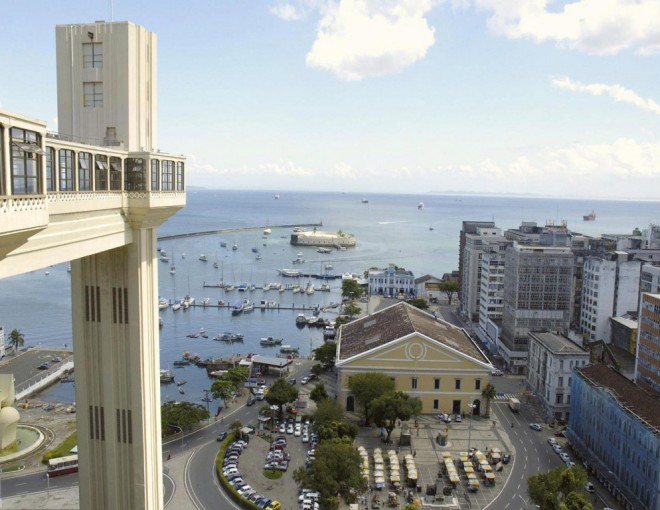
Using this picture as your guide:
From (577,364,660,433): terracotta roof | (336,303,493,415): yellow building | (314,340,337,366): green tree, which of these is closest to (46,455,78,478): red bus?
(336,303,493,415): yellow building

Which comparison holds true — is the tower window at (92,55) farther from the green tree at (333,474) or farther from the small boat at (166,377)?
the small boat at (166,377)

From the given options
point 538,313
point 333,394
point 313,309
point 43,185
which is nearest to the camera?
point 43,185

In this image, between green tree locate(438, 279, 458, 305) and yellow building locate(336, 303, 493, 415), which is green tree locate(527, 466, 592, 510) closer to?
yellow building locate(336, 303, 493, 415)

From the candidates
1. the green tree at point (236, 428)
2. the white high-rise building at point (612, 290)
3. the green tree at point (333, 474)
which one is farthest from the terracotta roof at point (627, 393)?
the green tree at point (236, 428)

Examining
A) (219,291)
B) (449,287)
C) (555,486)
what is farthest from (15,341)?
(449,287)

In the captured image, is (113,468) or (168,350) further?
(168,350)

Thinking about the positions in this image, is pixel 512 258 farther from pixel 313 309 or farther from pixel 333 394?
pixel 313 309

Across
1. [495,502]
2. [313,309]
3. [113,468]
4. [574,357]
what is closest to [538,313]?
[574,357]
